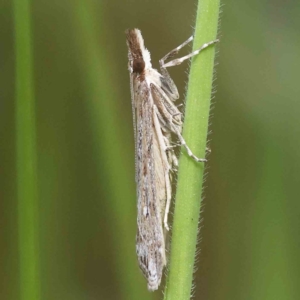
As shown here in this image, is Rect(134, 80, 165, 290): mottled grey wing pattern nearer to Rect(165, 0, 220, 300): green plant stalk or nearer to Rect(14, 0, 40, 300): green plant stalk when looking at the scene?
Rect(165, 0, 220, 300): green plant stalk

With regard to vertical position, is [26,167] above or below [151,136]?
below

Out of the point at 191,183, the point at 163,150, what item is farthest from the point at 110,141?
the point at 191,183

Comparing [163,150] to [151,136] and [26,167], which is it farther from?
[26,167]

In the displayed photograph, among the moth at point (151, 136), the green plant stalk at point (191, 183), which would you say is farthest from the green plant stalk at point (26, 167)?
the green plant stalk at point (191, 183)

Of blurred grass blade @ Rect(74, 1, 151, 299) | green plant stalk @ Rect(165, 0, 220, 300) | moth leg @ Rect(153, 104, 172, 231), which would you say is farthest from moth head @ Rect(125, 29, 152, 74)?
blurred grass blade @ Rect(74, 1, 151, 299)

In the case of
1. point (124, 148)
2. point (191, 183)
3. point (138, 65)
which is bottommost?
point (124, 148)

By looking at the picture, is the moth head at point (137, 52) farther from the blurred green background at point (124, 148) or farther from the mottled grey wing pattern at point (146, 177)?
the blurred green background at point (124, 148)
